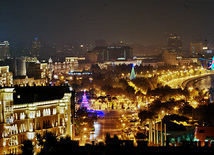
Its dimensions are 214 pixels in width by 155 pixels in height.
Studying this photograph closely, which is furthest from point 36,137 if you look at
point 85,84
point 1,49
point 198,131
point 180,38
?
point 180,38

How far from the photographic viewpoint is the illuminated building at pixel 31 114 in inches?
749

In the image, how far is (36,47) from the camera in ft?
374

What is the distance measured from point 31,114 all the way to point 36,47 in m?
93.9

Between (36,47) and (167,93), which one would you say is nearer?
(167,93)

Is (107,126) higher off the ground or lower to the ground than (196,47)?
lower

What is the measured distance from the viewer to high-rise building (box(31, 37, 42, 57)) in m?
112

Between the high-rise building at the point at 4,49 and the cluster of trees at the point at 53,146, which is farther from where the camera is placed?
the high-rise building at the point at 4,49

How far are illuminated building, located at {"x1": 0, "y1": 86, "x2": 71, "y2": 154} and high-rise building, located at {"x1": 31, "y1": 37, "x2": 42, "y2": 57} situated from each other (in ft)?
291

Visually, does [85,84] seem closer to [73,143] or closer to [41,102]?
[41,102]

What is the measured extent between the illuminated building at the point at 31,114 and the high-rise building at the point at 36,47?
291 ft

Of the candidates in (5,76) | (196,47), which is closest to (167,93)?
(5,76)

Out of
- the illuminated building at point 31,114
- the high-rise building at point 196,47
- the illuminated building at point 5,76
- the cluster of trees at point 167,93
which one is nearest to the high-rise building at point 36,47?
the high-rise building at point 196,47

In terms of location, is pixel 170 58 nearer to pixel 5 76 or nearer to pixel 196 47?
pixel 196 47

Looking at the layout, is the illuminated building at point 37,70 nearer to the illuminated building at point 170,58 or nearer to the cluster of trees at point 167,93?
the cluster of trees at point 167,93
